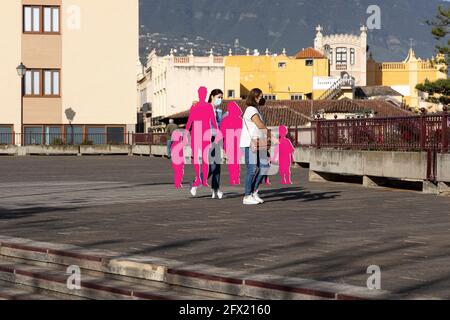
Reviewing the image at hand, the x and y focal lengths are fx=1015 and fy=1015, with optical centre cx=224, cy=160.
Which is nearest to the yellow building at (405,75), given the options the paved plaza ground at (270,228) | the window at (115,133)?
the window at (115,133)

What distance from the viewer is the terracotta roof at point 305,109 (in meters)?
93.0

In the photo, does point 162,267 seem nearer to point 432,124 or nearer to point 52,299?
point 52,299

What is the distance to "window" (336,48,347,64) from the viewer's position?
16200 cm

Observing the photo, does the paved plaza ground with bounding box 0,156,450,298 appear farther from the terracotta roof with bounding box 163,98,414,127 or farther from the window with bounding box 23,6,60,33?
the terracotta roof with bounding box 163,98,414,127

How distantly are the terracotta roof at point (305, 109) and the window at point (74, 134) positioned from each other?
22.9m

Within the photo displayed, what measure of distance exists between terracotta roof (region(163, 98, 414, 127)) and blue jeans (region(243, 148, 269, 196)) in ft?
233

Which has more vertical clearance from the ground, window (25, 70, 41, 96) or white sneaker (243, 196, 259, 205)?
window (25, 70, 41, 96)

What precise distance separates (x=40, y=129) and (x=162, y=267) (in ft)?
200

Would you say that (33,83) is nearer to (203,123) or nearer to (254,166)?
(203,123)

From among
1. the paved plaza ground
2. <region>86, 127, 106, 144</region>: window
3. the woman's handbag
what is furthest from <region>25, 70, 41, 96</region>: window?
the woman's handbag

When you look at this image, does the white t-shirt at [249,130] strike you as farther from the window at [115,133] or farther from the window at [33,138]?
the window at [115,133]

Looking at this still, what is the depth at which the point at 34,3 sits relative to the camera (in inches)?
2608

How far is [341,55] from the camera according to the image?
538 ft
